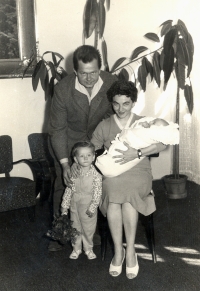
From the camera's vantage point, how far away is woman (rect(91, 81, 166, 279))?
236cm

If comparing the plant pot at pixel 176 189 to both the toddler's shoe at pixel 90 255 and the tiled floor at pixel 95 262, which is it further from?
the toddler's shoe at pixel 90 255

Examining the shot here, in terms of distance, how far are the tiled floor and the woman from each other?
5.4 inches

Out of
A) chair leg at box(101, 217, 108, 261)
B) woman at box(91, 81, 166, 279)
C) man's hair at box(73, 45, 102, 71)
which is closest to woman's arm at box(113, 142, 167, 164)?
woman at box(91, 81, 166, 279)

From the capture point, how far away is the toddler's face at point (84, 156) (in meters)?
2.43

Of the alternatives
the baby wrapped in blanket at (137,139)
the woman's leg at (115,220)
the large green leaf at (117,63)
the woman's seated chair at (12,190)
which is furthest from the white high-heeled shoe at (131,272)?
the large green leaf at (117,63)

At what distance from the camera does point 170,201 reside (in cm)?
383

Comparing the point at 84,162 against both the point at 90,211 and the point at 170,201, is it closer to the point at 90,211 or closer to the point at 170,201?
the point at 90,211

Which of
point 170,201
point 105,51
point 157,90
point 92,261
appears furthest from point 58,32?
point 92,261

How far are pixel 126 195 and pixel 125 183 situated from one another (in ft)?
0.26

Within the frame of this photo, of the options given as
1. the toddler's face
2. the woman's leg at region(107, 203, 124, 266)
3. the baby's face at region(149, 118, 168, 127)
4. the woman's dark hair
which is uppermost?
the woman's dark hair

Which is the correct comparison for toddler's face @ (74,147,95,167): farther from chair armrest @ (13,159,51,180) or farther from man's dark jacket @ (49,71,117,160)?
chair armrest @ (13,159,51,180)

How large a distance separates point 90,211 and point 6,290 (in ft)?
2.24

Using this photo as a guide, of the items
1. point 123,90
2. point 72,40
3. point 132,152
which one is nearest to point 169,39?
point 72,40

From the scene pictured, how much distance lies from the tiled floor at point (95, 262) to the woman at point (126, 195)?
0.45ft
